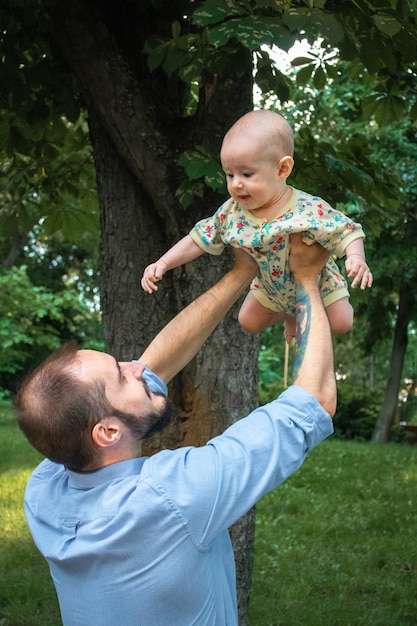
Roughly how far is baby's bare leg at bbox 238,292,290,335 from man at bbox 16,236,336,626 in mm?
570

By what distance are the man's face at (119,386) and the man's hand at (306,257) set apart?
0.61 metres

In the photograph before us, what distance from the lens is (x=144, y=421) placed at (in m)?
2.10

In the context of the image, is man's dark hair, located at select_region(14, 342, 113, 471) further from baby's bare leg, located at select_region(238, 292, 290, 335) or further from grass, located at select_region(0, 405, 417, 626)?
grass, located at select_region(0, 405, 417, 626)

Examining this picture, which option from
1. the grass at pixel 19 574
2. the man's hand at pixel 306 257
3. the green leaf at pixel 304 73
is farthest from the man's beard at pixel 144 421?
the green leaf at pixel 304 73

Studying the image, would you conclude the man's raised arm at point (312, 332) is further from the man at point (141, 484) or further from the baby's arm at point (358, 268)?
the baby's arm at point (358, 268)

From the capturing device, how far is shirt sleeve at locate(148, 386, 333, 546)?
1912 mm

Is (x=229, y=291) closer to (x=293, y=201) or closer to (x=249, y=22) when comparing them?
(x=293, y=201)

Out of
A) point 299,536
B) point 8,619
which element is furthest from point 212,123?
point 299,536

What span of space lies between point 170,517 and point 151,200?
2046mm

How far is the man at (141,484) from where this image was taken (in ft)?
6.32

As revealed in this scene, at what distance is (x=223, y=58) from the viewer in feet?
9.84

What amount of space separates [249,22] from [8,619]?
13.2 ft

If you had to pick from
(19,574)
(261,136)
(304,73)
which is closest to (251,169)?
(261,136)

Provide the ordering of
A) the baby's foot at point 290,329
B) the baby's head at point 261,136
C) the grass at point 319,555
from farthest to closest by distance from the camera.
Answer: the grass at point 319,555 < the baby's foot at point 290,329 < the baby's head at point 261,136
